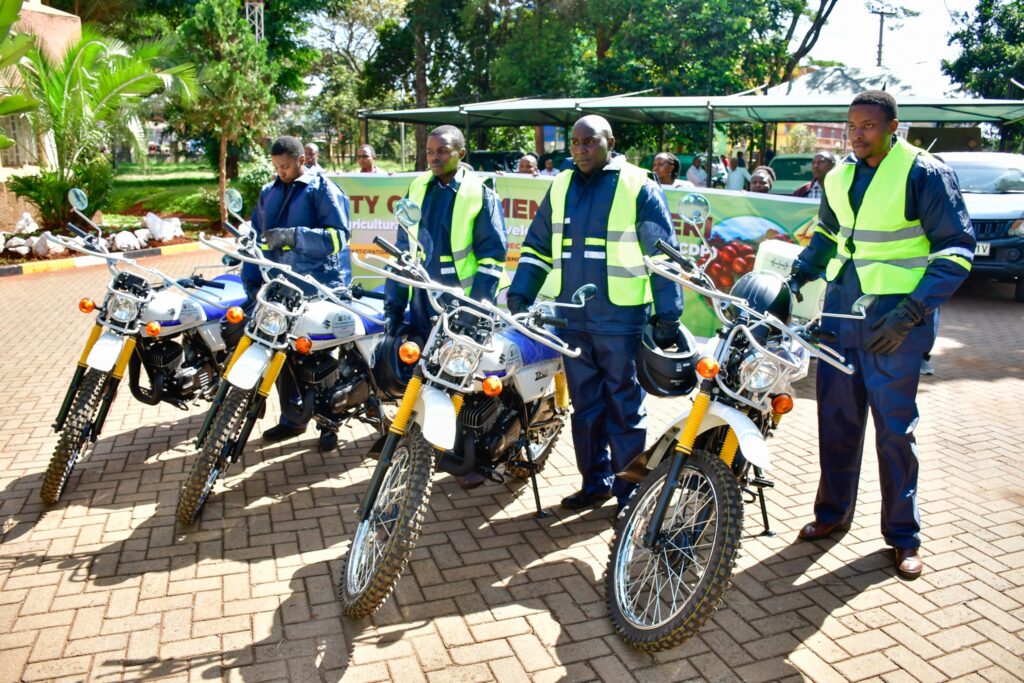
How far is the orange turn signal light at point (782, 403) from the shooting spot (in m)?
3.17

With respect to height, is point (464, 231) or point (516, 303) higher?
point (464, 231)

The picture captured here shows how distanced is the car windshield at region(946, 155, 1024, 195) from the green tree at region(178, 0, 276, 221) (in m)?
12.7

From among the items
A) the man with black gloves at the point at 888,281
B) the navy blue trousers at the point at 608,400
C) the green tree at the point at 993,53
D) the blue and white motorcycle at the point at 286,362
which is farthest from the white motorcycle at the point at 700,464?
the green tree at the point at 993,53

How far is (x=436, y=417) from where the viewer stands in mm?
3295

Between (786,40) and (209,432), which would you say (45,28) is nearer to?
(209,432)

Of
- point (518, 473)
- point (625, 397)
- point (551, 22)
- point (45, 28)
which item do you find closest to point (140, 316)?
point (518, 473)

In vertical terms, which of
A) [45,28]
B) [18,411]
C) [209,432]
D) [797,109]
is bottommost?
[18,411]

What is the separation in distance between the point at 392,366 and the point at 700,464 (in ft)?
6.30

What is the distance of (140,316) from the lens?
455cm

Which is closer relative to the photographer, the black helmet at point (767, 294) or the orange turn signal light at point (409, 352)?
the orange turn signal light at point (409, 352)

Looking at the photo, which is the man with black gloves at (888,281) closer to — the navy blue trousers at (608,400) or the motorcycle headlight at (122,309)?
the navy blue trousers at (608,400)

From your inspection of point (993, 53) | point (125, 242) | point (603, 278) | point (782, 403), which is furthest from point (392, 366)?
point (993, 53)

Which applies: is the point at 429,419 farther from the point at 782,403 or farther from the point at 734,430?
the point at 782,403

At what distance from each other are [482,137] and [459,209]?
72.5 ft
